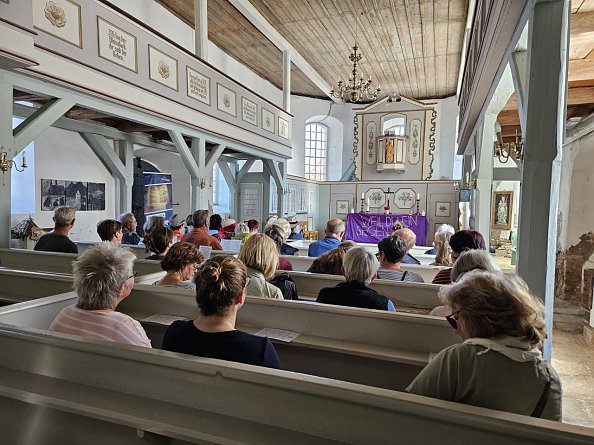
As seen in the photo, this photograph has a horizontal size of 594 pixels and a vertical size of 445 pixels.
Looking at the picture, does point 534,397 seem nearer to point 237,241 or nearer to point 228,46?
point 237,241

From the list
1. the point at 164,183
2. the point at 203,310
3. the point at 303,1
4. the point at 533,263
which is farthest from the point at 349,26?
the point at 203,310

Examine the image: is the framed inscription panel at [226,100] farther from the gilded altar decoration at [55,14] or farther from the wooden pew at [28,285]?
the wooden pew at [28,285]

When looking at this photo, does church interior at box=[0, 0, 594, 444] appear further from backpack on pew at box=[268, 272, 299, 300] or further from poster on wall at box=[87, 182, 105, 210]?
backpack on pew at box=[268, 272, 299, 300]

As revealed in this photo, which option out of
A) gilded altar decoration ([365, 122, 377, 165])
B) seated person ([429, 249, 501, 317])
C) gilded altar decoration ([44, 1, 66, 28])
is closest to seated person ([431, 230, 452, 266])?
seated person ([429, 249, 501, 317])

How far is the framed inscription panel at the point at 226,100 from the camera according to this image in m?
7.52

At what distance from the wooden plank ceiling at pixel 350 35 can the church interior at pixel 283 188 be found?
0.07 m

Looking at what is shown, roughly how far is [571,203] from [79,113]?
25.6ft

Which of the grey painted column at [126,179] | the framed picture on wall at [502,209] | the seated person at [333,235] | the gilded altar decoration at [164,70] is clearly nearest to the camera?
the seated person at [333,235]

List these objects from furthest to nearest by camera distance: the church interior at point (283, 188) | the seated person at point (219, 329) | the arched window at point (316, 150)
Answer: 1. the arched window at point (316, 150)
2. the seated person at point (219, 329)
3. the church interior at point (283, 188)

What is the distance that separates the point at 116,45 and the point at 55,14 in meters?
0.88

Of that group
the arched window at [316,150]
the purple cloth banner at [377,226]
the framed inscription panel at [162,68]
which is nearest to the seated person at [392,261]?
the framed inscription panel at [162,68]

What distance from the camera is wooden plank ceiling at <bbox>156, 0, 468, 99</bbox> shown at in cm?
891

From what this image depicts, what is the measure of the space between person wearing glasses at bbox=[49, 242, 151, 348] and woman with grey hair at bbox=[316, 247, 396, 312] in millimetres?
1165

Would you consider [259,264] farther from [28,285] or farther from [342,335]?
[28,285]
